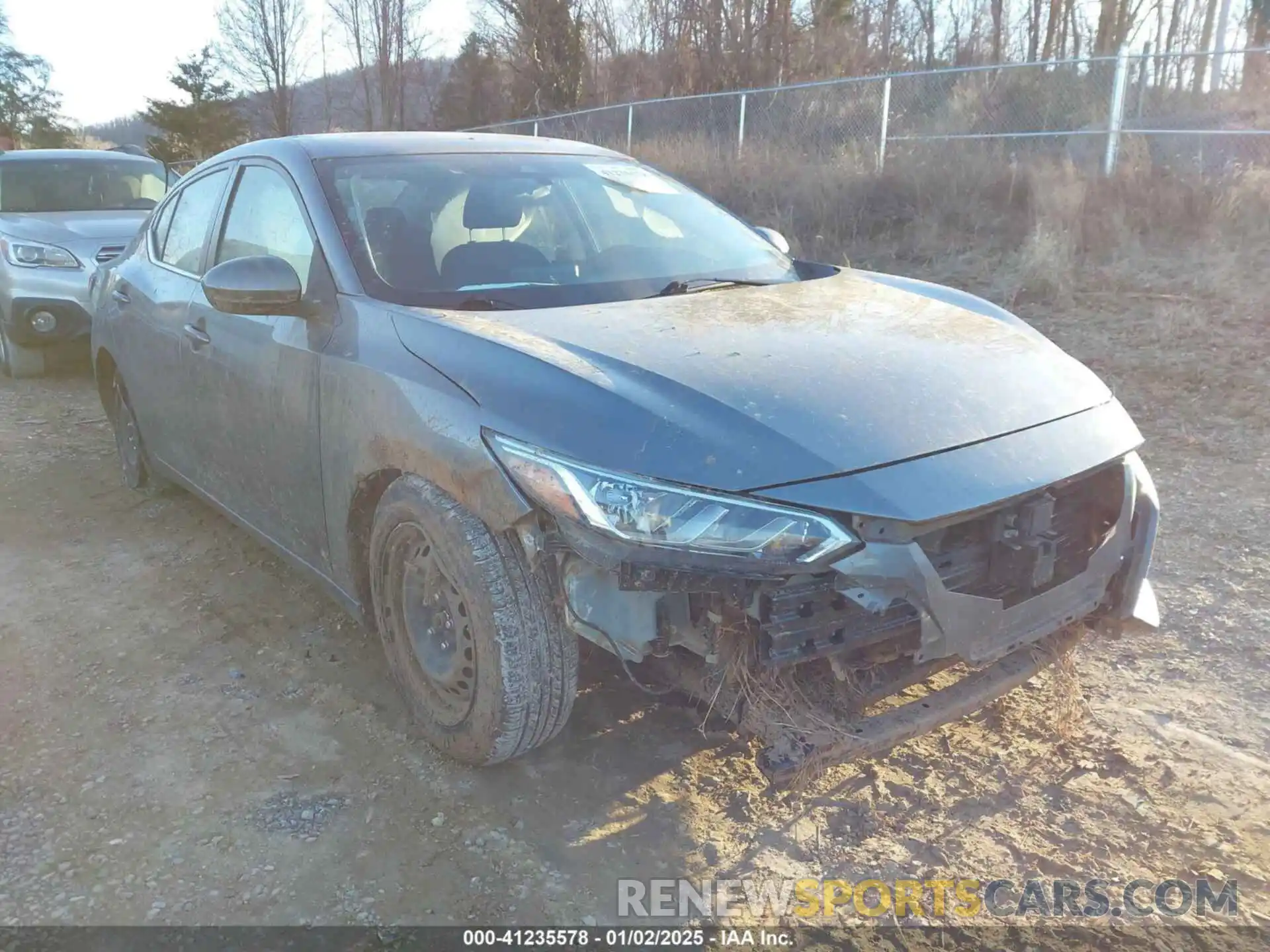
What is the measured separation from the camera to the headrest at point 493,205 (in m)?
3.35

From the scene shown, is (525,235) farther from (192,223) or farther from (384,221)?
(192,223)

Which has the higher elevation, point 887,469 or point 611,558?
point 887,469

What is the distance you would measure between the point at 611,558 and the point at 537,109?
92.0ft

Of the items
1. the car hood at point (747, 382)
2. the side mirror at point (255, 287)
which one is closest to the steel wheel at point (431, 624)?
the car hood at point (747, 382)

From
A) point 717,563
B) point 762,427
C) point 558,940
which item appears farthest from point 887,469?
point 558,940

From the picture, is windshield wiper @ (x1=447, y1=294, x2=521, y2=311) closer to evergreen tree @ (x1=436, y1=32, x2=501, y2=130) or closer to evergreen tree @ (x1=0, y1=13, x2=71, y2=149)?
evergreen tree @ (x1=436, y1=32, x2=501, y2=130)

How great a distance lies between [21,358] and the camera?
7707 mm

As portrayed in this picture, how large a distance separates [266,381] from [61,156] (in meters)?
7.01

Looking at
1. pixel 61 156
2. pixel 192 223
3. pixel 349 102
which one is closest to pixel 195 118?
pixel 349 102

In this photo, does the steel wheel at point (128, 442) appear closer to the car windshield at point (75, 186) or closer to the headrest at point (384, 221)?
the headrest at point (384, 221)

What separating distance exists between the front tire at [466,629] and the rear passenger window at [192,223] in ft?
5.97

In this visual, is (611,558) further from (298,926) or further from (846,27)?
(846,27)

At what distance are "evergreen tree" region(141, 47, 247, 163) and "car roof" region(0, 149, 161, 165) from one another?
96.4ft

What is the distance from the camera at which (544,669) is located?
98.9 inches
